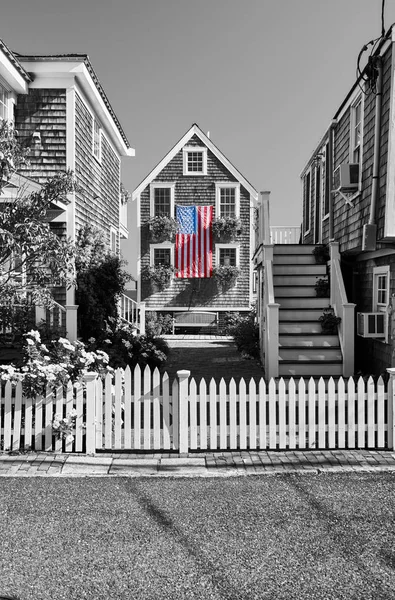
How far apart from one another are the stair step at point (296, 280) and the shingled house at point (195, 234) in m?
12.2

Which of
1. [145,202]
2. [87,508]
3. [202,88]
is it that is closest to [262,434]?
[87,508]

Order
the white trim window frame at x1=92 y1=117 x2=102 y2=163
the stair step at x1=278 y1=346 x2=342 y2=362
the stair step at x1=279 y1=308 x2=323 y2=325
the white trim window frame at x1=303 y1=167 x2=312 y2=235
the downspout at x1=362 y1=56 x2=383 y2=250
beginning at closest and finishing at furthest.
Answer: the downspout at x1=362 y1=56 x2=383 y2=250
the stair step at x1=278 y1=346 x2=342 y2=362
the stair step at x1=279 y1=308 x2=323 y2=325
the white trim window frame at x1=92 y1=117 x2=102 y2=163
the white trim window frame at x1=303 y1=167 x2=312 y2=235

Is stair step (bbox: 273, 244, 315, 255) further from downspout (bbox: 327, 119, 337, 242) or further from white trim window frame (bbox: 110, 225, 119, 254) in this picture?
white trim window frame (bbox: 110, 225, 119, 254)

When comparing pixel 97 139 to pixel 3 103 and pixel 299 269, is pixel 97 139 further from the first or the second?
pixel 299 269

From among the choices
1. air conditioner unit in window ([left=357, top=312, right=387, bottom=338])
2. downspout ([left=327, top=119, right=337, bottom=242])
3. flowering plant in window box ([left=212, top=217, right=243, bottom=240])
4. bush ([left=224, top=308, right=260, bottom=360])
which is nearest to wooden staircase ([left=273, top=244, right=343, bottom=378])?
air conditioner unit in window ([left=357, top=312, right=387, bottom=338])

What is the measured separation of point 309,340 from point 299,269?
7.46 feet

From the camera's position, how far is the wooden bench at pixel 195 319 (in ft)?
77.2

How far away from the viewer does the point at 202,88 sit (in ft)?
49.8

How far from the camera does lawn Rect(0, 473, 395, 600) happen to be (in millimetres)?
3176

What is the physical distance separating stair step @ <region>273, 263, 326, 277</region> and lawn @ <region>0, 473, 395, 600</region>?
6742 mm

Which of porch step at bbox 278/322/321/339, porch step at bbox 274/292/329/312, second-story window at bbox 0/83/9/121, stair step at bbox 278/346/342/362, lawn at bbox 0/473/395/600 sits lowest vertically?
lawn at bbox 0/473/395/600

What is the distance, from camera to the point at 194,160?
2402cm

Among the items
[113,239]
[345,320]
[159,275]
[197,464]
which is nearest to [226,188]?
[159,275]

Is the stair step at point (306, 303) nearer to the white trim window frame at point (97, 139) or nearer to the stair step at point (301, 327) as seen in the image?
the stair step at point (301, 327)
